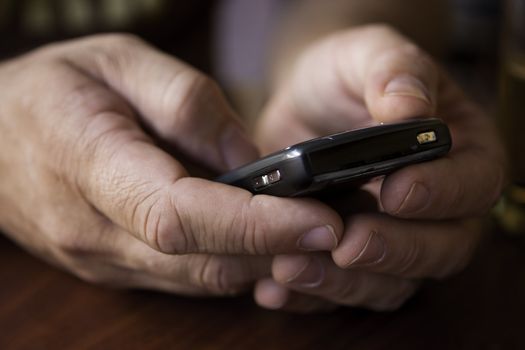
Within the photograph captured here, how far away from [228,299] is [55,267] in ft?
0.60

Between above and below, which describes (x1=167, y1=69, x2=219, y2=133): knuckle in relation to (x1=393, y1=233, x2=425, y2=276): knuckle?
above

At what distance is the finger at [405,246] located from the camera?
1.66ft

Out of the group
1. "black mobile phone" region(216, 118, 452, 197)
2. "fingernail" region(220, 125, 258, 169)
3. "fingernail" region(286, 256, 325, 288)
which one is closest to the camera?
"black mobile phone" region(216, 118, 452, 197)

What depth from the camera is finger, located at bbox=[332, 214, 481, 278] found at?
505mm

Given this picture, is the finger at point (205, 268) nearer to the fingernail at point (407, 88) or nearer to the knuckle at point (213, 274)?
the knuckle at point (213, 274)

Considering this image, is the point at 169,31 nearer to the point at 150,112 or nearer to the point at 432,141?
the point at 150,112

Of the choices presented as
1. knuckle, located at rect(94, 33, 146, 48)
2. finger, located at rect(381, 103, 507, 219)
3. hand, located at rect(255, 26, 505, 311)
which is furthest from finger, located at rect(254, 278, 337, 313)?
knuckle, located at rect(94, 33, 146, 48)

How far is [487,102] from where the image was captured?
3.59ft

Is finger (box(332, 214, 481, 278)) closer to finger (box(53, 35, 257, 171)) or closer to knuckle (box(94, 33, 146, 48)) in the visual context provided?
finger (box(53, 35, 257, 171))

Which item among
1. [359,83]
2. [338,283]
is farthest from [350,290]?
[359,83]

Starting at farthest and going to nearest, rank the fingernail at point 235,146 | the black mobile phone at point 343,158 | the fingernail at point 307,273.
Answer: the fingernail at point 235,146 < the fingernail at point 307,273 < the black mobile phone at point 343,158

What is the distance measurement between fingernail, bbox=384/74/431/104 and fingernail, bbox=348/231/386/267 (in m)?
0.12

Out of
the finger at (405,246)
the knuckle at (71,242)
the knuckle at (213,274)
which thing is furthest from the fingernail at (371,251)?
the knuckle at (71,242)

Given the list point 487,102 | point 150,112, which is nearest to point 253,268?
point 150,112
